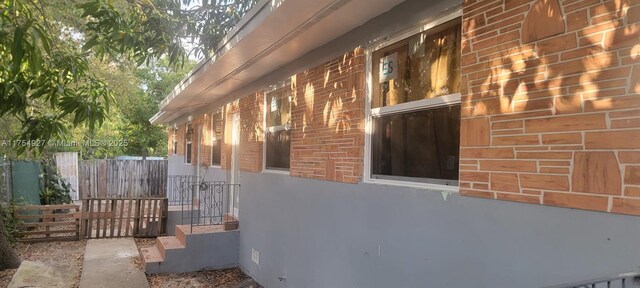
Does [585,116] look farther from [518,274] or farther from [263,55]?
[263,55]

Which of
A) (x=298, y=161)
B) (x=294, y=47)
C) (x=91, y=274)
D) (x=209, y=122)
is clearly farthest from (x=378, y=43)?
(x=209, y=122)

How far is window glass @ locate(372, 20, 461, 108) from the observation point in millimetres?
3195

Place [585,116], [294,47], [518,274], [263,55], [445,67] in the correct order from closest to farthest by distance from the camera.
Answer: [585,116]
[518,274]
[445,67]
[294,47]
[263,55]

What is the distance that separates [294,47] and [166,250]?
14.0 feet

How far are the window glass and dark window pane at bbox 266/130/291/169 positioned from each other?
244 centimetres

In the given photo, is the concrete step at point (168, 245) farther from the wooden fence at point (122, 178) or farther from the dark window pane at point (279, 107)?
the wooden fence at point (122, 178)

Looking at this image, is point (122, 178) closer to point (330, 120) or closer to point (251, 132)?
point (251, 132)

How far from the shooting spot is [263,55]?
Result: 565 cm

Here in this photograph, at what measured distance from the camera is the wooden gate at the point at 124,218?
1024 cm

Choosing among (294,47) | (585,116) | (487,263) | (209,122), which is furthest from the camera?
(209,122)

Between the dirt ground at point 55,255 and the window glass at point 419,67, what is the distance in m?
5.88

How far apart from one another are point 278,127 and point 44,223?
22.7 ft

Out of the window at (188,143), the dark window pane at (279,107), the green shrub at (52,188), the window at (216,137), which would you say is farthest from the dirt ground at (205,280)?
the green shrub at (52,188)

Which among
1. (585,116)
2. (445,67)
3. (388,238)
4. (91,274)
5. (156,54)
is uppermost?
(156,54)
